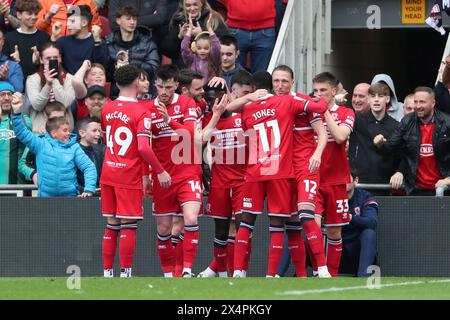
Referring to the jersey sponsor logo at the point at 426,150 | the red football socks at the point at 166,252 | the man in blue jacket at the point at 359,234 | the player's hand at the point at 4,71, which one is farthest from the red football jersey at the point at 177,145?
the player's hand at the point at 4,71

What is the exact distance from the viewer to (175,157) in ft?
46.2

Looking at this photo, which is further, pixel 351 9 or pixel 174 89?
pixel 351 9

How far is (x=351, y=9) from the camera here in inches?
766

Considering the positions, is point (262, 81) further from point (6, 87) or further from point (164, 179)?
point (6, 87)

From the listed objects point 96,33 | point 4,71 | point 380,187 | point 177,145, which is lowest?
point 380,187

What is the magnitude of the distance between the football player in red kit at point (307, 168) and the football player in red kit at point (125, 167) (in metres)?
1.38

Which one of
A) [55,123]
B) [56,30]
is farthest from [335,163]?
[56,30]

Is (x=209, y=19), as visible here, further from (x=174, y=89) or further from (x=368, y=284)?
(x=368, y=284)

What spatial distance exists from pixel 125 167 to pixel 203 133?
0.98 metres

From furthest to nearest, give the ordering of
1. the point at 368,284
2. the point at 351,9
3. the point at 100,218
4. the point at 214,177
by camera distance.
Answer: the point at 351,9 < the point at 100,218 < the point at 214,177 < the point at 368,284

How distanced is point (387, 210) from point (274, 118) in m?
2.52
